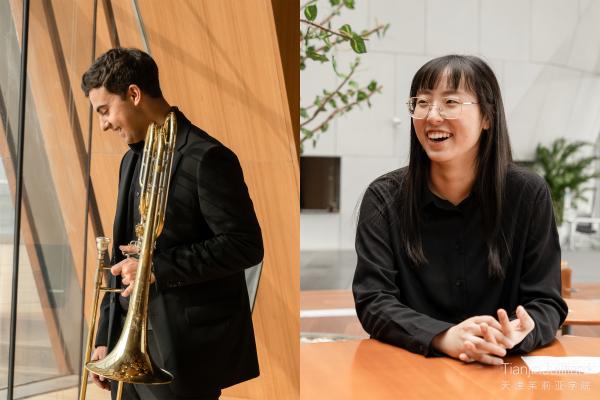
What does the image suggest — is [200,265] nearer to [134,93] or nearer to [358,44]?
[134,93]

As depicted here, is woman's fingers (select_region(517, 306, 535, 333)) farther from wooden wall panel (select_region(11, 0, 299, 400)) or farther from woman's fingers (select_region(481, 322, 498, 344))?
wooden wall panel (select_region(11, 0, 299, 400))

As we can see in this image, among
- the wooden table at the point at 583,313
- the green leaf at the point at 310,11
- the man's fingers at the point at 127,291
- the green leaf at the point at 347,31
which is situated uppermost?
the green leaf at the point at 310,11

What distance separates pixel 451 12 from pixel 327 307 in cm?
394

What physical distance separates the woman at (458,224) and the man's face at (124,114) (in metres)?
0.66

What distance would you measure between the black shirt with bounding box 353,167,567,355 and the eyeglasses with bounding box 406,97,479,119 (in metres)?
0.20

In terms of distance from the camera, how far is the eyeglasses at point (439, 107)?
1506 millimetres

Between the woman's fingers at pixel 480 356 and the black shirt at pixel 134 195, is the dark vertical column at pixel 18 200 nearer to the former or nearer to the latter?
the black shirt at pixel 134 195

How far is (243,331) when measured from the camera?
1.25 m

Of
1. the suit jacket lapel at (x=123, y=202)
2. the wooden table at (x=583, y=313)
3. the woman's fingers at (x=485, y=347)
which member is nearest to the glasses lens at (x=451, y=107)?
the woman's fingers at (x=485, y=347)

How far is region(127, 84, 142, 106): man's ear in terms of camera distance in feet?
3.81

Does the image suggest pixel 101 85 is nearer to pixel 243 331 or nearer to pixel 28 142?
pixel 28 142

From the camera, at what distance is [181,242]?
1.14 m

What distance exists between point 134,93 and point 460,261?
86 centimetres

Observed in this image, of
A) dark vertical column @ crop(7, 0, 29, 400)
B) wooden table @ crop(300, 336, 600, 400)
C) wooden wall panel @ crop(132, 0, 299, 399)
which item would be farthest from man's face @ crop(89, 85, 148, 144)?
wooden table @ crop(300, 336, 600, 400)
